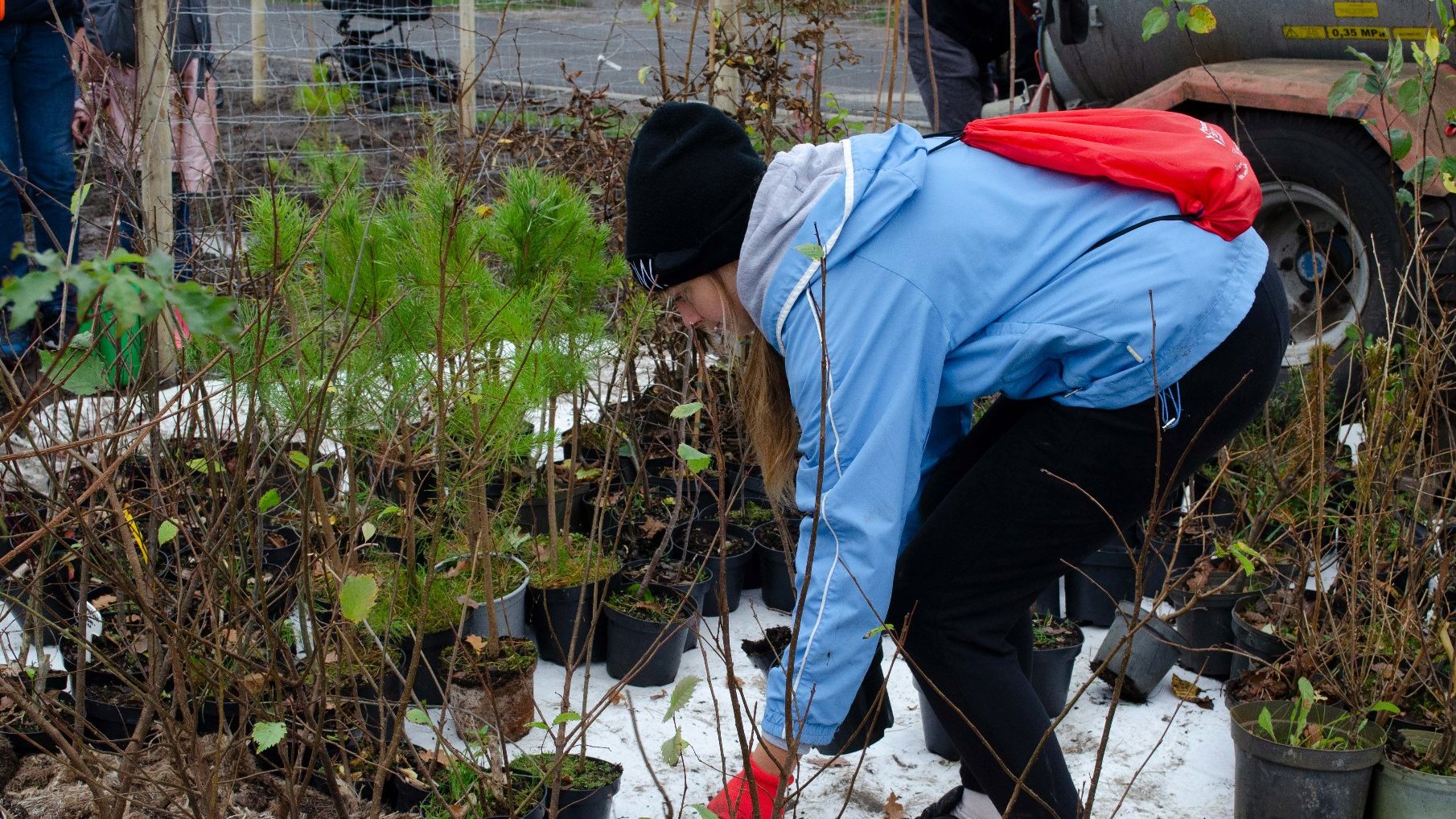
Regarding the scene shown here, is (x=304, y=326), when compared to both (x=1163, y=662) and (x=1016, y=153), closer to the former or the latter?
(x=1016, y=153)

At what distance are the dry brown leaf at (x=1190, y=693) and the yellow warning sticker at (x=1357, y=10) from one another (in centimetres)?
212

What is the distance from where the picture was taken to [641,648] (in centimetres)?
294

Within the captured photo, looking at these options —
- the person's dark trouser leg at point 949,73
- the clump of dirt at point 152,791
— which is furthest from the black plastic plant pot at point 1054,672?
the person's dark trouser leg at point 949,73

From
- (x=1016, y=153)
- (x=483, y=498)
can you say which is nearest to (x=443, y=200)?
(x=483, y=498)

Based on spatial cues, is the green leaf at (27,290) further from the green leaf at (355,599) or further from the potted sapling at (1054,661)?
the potted sapling at (1054,661)

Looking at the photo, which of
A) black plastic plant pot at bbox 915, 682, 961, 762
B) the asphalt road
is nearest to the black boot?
black plastic plant pot at bbox 915, 682, 961, 762

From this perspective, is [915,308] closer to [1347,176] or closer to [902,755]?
[902,755]

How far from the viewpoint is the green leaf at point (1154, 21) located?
2.75 m

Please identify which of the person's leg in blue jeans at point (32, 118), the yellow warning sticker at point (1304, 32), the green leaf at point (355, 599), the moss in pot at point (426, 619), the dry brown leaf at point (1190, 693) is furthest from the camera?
the person's leg in blue jeans at point (32, 118)

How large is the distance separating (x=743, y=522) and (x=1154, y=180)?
209cm

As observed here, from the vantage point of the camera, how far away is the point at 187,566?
122 inches

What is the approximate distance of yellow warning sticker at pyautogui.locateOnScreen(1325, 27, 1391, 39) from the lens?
11.9 ft

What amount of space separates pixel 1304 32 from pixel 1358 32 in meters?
0.18

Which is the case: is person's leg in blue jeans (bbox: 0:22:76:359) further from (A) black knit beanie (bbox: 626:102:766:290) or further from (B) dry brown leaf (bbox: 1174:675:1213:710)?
(B) dry brown leaf (bbox: 1174:675:1213:710)
